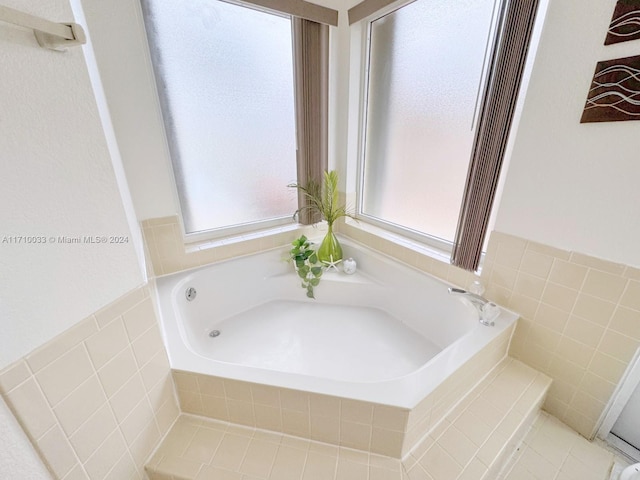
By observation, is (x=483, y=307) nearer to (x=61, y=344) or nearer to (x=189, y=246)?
(x=61, y=344)

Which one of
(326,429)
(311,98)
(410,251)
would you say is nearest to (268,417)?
(326,429)

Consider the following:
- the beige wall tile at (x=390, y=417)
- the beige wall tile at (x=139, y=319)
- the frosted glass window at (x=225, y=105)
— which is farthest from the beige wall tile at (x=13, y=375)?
the frosted glass window at (x=225, y=105)

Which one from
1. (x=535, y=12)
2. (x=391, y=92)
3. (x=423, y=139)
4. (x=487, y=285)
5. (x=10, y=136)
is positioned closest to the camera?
(x=10, y=136)

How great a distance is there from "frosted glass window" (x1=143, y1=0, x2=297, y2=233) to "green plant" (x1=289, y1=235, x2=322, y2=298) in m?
0.41

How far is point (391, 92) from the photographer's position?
1.83 m

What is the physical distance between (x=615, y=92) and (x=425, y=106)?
90 centimetres

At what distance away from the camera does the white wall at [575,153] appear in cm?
91

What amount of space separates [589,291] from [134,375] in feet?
5.79

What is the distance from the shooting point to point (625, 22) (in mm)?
839

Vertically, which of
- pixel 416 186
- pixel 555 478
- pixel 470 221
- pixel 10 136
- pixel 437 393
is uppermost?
pixel 10 136

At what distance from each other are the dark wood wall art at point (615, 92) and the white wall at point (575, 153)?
2 centimetres

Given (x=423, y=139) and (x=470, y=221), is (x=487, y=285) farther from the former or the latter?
(x=423, y=139)

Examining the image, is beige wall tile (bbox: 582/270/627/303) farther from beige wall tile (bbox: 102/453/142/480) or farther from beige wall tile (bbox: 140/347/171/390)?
beige wall tile (bbox: 102/453/142/480)

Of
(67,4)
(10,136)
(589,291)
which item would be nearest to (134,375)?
(10,136)
